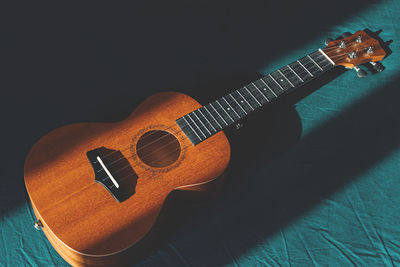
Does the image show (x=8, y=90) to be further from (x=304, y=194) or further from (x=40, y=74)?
(x=304, y=194)

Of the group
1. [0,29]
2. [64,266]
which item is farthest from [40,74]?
[64,266]

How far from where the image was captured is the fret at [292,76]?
1.40 meters

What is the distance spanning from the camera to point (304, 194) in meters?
1.41

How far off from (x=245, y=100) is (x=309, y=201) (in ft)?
1.60

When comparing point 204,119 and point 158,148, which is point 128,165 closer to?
point 158,148

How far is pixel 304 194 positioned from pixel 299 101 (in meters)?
0.44

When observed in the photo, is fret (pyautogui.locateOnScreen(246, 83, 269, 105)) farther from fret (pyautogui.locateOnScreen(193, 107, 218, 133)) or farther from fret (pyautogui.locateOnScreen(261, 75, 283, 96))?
fret (pyautogui.locateOnScreen(193, 107, 218, 133))

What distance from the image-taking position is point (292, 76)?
1420mm

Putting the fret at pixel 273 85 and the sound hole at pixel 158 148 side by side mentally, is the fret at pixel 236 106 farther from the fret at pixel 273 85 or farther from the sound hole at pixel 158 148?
the sound hole at pixel 158 148

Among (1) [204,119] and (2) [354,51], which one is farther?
(2) [354,51]

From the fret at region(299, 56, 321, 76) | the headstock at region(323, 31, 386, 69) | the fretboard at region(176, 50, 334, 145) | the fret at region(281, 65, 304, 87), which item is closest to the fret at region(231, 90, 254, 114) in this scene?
the fretboard at region(176, 50, 334, 145)

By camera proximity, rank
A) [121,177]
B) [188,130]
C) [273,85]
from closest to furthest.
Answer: [121,177] → [188,130] → [273,85]

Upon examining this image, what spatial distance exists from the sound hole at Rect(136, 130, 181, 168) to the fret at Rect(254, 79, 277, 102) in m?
0.41

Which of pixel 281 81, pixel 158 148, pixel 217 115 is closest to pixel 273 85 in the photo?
pixel 281 81
